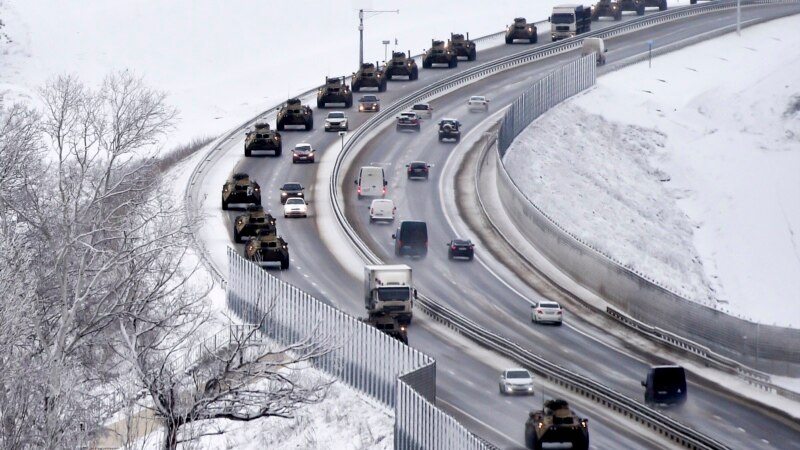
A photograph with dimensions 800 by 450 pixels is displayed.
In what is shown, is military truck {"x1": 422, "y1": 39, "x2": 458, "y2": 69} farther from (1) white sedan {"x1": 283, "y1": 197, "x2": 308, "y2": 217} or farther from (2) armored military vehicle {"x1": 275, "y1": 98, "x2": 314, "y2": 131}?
(1) white sedan {"x1": 283, "y1": 197, "x2": 308, "y2": 217}

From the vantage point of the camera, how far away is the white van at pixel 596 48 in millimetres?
126062

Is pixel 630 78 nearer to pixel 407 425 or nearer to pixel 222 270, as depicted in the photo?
pixel 222 270

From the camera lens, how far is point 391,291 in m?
66.0

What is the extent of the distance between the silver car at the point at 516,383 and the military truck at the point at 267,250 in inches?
770

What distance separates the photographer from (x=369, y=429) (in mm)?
51094

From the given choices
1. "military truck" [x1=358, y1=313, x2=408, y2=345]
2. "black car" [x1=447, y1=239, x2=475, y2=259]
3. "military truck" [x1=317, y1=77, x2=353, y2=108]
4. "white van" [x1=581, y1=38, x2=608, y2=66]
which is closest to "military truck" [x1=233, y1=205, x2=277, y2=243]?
"black car" [x1=447, y1=239, x2=475, y2=259]

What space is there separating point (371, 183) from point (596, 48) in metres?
40.3

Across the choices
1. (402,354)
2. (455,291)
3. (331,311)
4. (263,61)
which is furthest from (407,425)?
(263,61)

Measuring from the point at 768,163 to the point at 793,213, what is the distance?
7.86 meters

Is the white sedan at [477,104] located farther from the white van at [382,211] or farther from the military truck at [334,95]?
the white van at [382,211]

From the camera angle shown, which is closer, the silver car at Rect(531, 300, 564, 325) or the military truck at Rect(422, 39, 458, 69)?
the silver car at Rect(531, 300, 564, 325)

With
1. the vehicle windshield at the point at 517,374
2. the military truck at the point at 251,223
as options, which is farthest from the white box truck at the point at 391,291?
the military truck at the point at 251,223

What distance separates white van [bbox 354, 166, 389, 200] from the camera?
3620 inches

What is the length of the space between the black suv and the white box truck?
1574 inches
